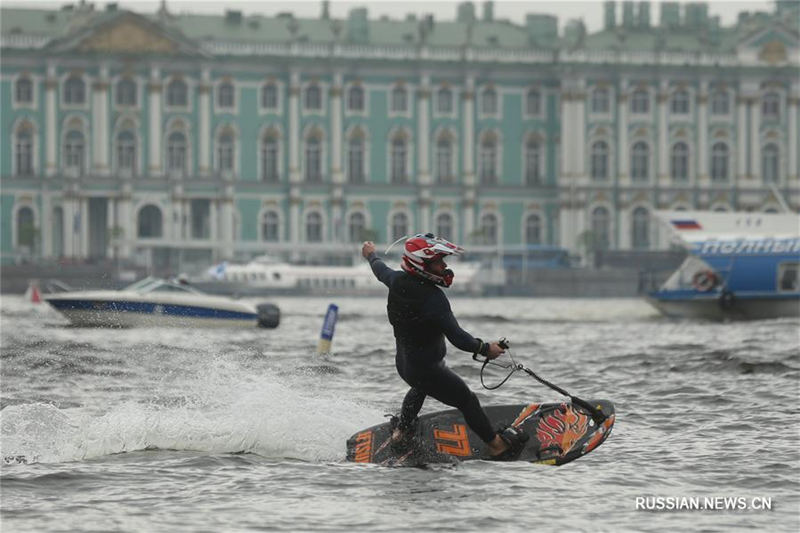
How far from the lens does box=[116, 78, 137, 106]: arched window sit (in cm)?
10100

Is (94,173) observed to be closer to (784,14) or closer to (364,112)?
(364,112)

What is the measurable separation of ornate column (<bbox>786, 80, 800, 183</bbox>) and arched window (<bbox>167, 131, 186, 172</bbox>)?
39776 mm

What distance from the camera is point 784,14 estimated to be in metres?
113

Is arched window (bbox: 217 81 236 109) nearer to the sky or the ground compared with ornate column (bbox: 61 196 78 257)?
nearer to the sky

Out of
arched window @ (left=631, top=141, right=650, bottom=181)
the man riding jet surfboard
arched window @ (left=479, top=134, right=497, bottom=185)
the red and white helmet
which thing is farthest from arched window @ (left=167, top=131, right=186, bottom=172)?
the red and white helmet

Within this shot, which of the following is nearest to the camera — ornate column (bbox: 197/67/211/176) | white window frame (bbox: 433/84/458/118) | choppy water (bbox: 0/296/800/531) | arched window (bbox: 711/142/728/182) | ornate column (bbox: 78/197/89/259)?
choppy water (bbox: 0/296/800/531)

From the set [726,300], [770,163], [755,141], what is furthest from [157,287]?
[770,163]

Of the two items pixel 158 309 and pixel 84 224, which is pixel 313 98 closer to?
pixel 84 224

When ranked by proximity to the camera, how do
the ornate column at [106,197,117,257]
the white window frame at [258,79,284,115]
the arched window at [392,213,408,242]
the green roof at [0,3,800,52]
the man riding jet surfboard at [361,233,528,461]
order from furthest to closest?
1. the arched window at [392,213,408,242]
2. the green roof at [0,3,800,52]
3. the white window frame at [258,79,284,115]
4. the ornate column at [106,197,117,257]
5. the man riding jet surfboard at [361,233,528,461]

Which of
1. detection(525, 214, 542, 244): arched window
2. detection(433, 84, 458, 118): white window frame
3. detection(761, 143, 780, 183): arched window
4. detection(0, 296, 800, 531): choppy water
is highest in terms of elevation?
detection(433, 84, 458, 118): white window frame

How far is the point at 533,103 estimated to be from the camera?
350 feet

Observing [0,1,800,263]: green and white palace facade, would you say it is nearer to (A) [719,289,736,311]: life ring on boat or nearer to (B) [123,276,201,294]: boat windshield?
(A) [719,289,736,311]: life ring on boat

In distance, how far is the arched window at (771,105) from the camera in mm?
108438

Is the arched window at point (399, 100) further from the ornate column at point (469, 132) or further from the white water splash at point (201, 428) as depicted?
the white water splash at point (201, 428)
